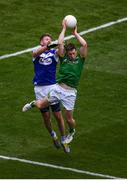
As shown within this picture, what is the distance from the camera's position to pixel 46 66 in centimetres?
2019

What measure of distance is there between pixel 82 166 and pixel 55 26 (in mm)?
11568

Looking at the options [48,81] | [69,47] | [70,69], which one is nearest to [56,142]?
[48,81]

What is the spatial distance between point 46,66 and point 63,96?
884mm

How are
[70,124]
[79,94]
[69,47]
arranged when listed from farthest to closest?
[79,94] < [70,124] < [69,47]

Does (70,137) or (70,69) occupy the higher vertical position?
(70,69)

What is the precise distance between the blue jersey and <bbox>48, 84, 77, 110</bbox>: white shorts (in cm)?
41

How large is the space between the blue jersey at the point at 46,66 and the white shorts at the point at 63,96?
41cm

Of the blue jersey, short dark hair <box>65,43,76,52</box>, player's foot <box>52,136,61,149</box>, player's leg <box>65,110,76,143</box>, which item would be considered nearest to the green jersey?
short dark hair <box>65,43,76,52</box>

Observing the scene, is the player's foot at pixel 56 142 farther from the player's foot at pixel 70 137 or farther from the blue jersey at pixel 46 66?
the blue jersey at pixel 46 66

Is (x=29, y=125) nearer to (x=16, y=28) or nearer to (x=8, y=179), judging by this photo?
(x=8, y=179)

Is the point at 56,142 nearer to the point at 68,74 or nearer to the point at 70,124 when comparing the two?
the point at 70,124

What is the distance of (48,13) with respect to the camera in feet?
102

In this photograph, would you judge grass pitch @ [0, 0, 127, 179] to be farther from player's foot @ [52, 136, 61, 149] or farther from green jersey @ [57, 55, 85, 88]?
green jersey @ [57, 55, 85, 88]

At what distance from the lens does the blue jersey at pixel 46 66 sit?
2017 cm
